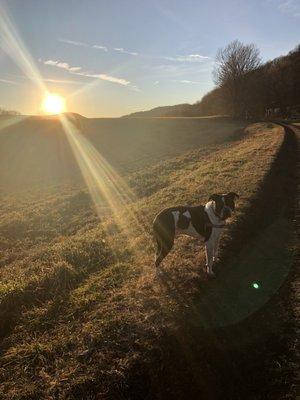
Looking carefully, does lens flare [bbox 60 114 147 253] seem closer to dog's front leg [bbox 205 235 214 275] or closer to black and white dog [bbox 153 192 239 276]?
black and white dog [bbox 153 192 239 276]

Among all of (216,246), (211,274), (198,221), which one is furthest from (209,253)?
(198,221)

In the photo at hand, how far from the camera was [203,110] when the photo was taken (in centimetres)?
13150

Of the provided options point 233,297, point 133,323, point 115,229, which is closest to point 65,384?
point 133,323

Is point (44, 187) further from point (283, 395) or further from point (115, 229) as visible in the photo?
point (283, 395)

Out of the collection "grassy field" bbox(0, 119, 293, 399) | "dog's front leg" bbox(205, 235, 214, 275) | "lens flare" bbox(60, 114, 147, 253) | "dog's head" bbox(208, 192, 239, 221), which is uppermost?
"dog's head" bbox(208, 192, 239, 221)

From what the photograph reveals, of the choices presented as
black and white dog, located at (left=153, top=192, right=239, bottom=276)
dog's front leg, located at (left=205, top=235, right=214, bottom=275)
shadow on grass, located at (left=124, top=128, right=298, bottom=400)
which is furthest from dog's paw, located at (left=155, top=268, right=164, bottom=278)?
dog's front leg, located at (left=205, top=235, right=214, bottom=275)

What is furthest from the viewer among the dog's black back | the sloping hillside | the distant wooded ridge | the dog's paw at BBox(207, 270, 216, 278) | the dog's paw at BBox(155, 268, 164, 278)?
the distant wooded ridge

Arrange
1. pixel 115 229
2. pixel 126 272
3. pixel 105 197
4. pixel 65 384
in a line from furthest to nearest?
pixel 105 197, pixel 115 229, pixel 126 272, pixel 65 384

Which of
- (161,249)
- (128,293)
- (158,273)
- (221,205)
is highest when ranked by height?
(221,205)

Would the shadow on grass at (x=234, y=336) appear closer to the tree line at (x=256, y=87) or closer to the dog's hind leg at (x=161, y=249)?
the dog's hind leg at (x=161, y=249)

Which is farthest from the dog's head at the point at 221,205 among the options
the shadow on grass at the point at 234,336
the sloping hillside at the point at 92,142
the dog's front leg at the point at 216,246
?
the sloping hillside at the point at 92,142

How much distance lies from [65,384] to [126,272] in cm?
510

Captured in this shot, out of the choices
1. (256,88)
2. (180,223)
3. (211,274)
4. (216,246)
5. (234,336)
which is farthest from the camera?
(256,88)

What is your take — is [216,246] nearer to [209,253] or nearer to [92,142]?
[209,253]
